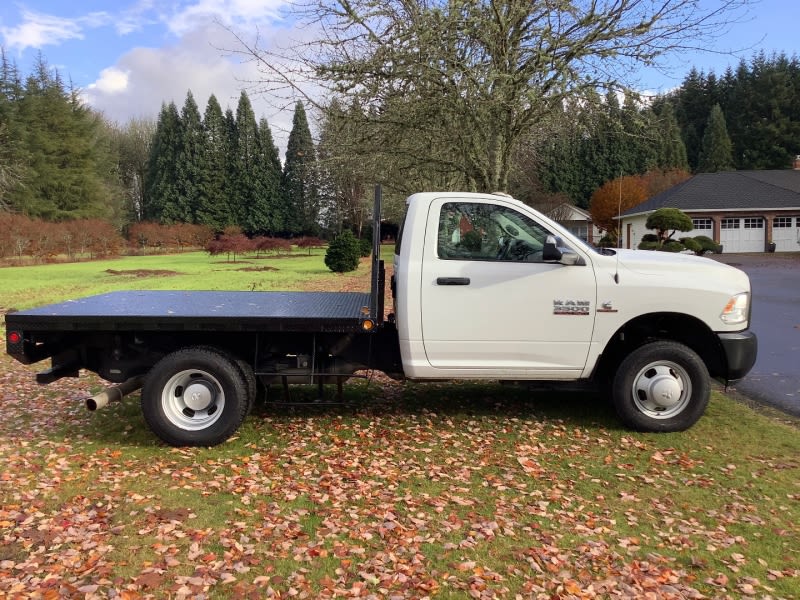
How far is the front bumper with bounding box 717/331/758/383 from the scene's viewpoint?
17.5ft

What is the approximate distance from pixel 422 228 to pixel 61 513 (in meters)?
3.35

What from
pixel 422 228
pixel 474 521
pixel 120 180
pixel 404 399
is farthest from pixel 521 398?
pixel 120 180

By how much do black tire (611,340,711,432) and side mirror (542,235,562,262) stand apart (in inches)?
45.3

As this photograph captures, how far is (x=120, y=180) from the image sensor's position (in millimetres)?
71875

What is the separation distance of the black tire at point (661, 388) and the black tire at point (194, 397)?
10.7 ft

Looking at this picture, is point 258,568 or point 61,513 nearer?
point 258,568

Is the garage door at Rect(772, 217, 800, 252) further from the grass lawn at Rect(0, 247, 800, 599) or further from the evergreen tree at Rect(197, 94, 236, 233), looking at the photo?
the evergreen tree at Rect(197, 94, 236, 233)

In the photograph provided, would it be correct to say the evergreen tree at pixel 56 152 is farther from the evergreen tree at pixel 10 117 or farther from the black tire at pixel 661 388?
the black tire at pixel 661 388

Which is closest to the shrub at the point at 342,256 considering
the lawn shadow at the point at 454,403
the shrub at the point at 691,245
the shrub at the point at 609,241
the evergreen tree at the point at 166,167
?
the lawn shadow at the point at 454,403

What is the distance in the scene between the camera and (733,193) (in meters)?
42.5

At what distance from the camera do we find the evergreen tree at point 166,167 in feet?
226

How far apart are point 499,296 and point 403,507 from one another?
1.96m

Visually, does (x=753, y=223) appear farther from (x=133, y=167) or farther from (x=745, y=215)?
(x=133, y=167)

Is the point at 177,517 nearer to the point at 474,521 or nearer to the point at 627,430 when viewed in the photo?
the point at 474,521
